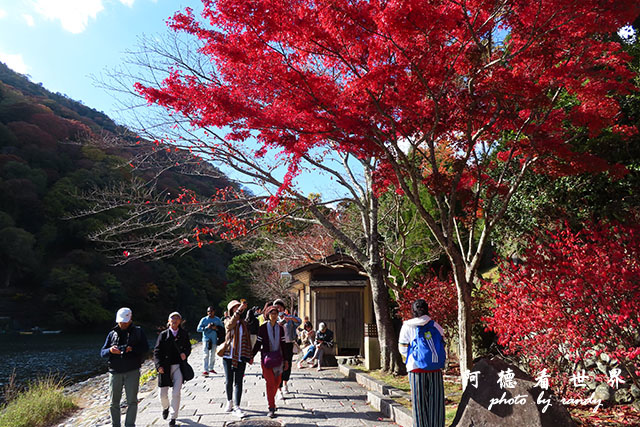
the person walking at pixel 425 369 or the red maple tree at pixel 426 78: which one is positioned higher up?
the red maple tree at pixel 426 78

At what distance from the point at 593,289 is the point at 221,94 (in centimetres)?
683

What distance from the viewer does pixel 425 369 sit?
4863mm

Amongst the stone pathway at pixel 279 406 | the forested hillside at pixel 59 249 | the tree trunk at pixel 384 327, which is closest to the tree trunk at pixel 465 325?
the stone pathway at pixel 279 406

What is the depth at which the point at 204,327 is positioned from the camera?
11.5 metres

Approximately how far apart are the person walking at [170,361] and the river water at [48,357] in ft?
39.7

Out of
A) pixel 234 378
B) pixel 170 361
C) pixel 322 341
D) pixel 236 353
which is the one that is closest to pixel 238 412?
pixel 234 378

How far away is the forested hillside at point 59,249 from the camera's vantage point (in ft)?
130

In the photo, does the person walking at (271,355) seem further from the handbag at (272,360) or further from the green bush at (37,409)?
the green bush at (37,409)

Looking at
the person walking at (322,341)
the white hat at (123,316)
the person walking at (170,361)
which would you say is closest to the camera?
the white hat at (123,316)

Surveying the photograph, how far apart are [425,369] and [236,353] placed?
11.6 ft

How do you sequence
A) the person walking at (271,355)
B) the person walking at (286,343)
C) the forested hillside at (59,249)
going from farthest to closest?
the forested hillside at (59,249)
the person walking at (286,343)
the person walking at (271,355)

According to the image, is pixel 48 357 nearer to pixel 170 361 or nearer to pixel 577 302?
pixel 170 361

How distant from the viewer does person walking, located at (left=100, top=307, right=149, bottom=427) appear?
600cm

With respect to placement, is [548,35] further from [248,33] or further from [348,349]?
[348,349]
